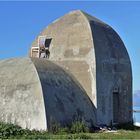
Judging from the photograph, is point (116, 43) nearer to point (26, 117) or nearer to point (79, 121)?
point (79, 121)

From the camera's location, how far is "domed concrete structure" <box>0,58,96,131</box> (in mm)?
20000

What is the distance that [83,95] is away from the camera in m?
23.2

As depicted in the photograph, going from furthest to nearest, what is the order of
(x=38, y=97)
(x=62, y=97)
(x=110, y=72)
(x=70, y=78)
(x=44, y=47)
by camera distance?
(x=44, y=47) < (x=110, y=72) < (x=70, y=78) < (x=62, y=97) < (x=38, y=97)

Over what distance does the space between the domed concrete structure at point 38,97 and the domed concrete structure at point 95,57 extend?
1.23 meters

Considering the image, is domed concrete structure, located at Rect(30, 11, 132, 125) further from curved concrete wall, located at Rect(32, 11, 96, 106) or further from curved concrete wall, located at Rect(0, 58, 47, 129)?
curved concrete wall, located at Rect(0, 58, 47, 129)

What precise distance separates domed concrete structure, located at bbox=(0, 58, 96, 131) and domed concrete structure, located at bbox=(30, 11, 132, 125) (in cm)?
123

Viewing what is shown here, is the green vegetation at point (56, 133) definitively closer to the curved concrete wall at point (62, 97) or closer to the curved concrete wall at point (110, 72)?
the curved concrete wall at point (62, 97)

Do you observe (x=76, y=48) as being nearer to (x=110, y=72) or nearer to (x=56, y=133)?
(x=110, y=72)

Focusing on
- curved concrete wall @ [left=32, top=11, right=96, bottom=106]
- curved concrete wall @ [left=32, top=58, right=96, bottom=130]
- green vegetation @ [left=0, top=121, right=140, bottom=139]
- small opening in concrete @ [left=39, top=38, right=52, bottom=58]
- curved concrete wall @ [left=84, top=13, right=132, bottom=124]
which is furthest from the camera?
small opening in concrete @ [left=39, top=38, right=52, bottom=58]

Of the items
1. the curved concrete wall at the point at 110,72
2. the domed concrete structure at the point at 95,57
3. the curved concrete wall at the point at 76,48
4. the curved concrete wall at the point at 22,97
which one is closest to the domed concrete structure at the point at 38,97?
the curved concrete wall at the point at 22,97

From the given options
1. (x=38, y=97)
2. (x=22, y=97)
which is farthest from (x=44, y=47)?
(x=38, y=97)

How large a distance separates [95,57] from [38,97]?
480 cm

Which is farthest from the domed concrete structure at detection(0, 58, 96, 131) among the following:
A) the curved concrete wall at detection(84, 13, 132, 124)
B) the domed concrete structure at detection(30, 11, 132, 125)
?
the curved concrete wall at detection(84, 13, 132, 124)

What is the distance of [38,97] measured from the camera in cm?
2008
